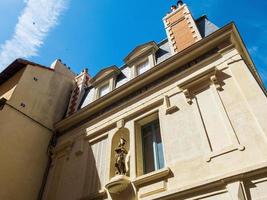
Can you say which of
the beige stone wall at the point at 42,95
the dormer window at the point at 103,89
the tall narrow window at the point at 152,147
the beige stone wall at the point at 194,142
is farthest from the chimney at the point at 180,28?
the beige stone wall at the point at 42,95

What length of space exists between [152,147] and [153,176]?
1.24 m

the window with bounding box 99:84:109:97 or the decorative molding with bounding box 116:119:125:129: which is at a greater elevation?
the window with bounding box 99:84:109:97

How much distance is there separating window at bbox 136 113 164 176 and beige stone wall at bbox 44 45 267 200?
12 cm

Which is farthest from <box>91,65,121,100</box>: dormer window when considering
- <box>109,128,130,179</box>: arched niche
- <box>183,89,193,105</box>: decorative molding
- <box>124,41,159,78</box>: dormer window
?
<box>183,89,193,105</box>: decorative molding

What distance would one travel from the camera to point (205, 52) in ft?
22.5

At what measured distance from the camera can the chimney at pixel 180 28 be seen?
7.73 m

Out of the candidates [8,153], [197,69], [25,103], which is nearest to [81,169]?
[8,153]

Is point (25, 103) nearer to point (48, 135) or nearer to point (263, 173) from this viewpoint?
point (48, 135)

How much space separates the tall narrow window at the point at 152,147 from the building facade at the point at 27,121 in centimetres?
365

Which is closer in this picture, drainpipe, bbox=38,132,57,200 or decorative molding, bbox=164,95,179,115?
decorative molding, bbox=164,95,179,115

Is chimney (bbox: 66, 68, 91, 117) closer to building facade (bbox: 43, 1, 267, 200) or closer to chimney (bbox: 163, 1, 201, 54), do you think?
building facade (bbox: 43, 1, 267, 200)

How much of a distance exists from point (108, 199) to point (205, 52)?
180 inches

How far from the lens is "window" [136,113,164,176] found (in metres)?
6.18

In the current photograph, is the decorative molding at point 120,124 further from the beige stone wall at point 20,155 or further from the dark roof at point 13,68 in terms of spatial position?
the dark roof at point 13,68
